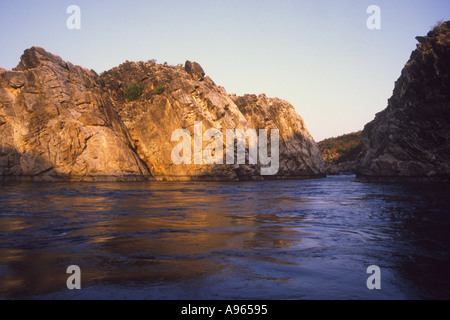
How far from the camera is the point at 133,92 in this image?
52562 millimetres

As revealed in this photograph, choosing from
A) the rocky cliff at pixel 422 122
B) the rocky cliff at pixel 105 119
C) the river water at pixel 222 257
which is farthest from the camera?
the rocky cliff at pixel 105 119

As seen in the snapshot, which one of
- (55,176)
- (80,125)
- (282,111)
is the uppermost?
(282,111)

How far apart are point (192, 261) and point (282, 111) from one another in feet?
214

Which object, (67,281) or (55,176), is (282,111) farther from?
(67,281)

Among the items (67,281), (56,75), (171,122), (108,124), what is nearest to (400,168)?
(171,122)

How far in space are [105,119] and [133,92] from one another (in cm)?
975

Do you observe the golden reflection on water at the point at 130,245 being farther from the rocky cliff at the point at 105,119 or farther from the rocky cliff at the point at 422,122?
the rocky cliff at the point at 105,119

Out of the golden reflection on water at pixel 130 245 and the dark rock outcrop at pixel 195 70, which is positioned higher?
the dark rock outcrop at pixel 195 70

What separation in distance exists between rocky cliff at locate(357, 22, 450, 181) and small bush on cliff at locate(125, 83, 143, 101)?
33264mm

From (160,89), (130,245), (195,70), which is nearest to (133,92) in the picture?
(160,89)

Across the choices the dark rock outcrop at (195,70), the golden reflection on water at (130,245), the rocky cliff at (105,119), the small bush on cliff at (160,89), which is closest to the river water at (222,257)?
the golden reflection on water at (130,245)

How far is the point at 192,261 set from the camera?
5.72 metres

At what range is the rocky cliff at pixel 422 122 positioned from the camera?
31.9 metres

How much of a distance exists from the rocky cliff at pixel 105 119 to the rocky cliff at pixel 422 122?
19356 millimetres
